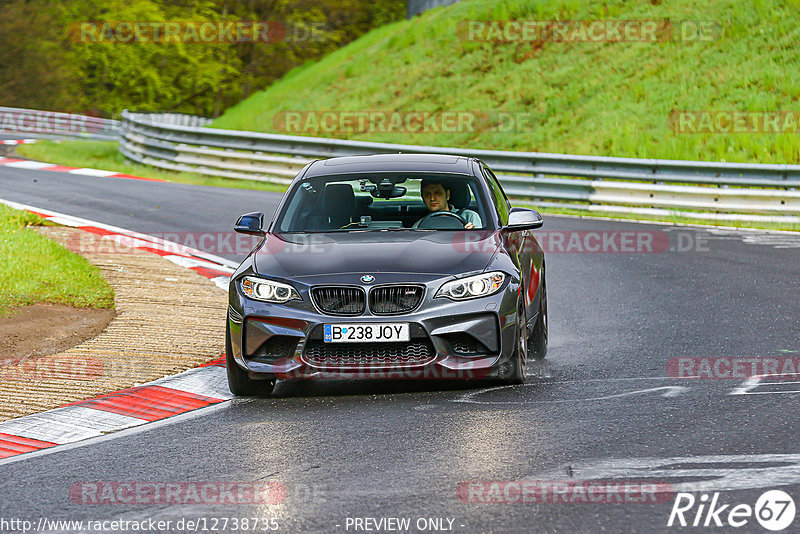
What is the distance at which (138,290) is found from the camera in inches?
449

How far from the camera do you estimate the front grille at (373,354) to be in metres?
7.31

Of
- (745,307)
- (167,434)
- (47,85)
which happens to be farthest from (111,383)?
(47,85)

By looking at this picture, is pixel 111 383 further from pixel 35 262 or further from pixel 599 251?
pixel 599 251

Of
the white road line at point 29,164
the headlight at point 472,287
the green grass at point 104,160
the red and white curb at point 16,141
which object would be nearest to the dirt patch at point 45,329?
the headlight at point 472,287

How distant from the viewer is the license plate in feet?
23.9

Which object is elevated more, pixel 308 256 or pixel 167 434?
pixel 308 256

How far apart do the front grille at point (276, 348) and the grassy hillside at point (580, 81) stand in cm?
1689

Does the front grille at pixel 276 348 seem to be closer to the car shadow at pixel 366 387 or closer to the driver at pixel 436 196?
the car shadow at pixel 366 387

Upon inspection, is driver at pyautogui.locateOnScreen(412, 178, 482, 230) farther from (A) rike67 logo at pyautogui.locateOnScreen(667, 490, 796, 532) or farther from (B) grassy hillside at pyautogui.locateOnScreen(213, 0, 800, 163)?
(B) grassy hillside at pyautogui.locateOnScreen(213, 0, 800, 163)

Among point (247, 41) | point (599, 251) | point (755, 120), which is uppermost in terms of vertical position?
point (247, 41)

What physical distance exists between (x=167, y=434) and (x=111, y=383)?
4.65 feet

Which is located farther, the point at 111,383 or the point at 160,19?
the point at 160,19

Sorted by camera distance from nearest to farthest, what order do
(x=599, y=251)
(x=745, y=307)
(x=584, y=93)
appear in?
(x=745, y=307)
(x=599, y=251)
(x=584, y=93)

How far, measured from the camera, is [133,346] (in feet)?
30.0
